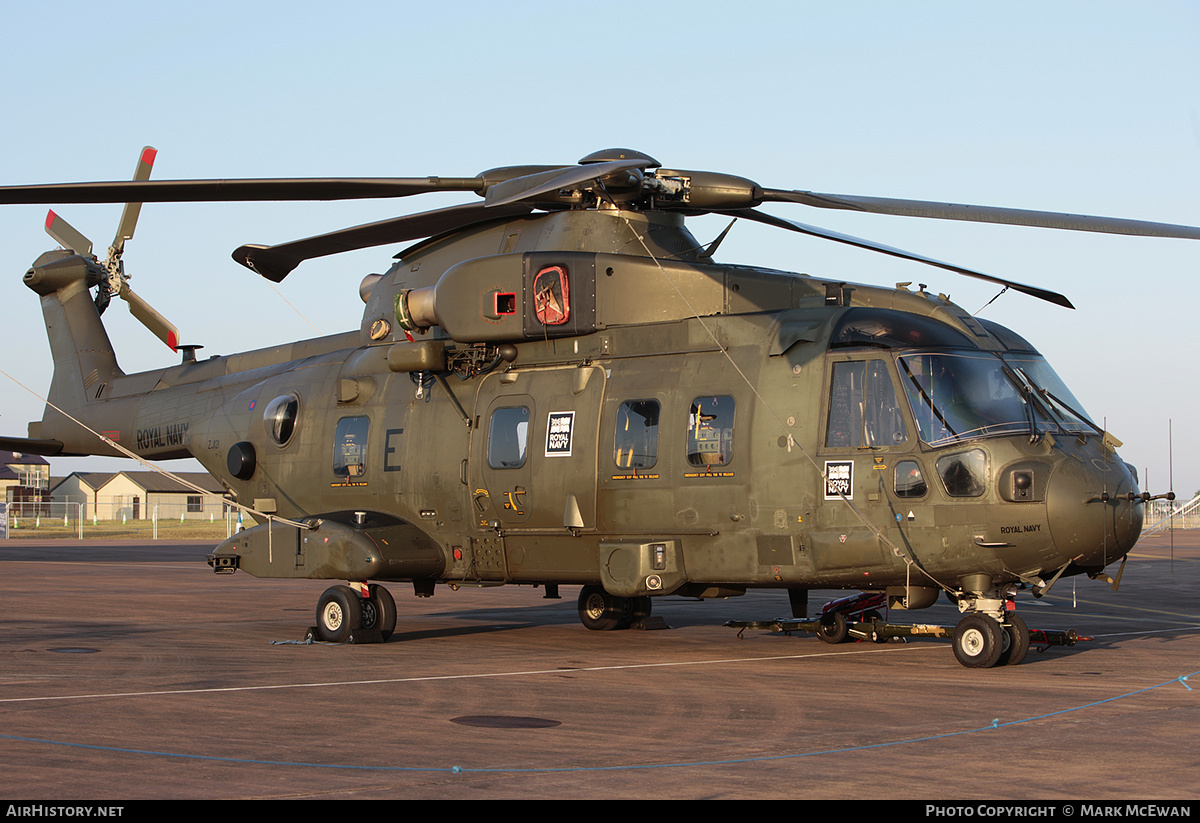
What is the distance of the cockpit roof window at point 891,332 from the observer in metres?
11.5

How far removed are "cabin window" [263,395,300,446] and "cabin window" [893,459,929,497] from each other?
27.6 feet

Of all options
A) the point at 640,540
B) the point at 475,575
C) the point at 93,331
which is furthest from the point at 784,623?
the point at 93,331

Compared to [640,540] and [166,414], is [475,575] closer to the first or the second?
[640,540]

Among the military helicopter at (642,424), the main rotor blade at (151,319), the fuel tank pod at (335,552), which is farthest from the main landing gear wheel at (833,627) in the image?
the main rotor blade at (151,319)

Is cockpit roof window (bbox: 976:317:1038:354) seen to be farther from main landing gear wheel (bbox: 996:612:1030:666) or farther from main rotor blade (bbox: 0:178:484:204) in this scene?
main rotor blade (bbox: 0:178:484:204)

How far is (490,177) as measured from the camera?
13.4 meters

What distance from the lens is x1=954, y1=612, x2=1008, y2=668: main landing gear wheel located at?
1113cm

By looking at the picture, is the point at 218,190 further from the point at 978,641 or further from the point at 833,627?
the point at 978,641

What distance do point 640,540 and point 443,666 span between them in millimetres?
2481

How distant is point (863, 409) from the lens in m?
11.5

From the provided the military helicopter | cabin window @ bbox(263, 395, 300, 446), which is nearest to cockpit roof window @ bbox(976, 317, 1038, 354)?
the military helicopter

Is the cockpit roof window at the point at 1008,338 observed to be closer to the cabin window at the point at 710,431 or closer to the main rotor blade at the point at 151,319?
the cabin window at the point at 710,431

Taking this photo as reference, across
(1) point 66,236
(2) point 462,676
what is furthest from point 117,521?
(2) point 462,676

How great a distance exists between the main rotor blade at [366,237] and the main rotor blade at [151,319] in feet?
14.9
